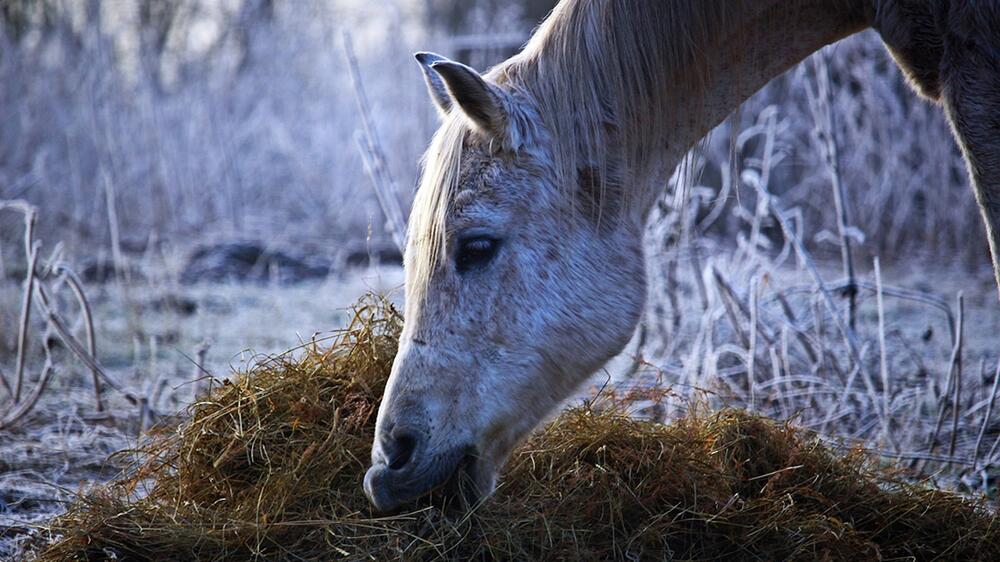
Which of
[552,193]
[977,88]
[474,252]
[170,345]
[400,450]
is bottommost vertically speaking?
[170,345]

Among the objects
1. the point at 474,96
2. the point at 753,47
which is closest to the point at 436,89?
the point at 474,96

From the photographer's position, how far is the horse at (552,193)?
6.19ft

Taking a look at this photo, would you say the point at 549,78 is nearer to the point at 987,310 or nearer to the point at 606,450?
the point at 606,450

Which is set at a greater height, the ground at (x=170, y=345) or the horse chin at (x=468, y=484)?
the horse chin at (x=468, y=484)

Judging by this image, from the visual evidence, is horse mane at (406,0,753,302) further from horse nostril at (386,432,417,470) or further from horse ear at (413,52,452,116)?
horse nostril at (386,432,417,470)

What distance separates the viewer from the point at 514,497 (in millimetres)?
2049

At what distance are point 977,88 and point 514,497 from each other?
4.67 ft

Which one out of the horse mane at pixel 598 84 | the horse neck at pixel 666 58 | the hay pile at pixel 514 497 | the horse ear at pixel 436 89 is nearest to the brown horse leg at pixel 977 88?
the horse neck at pixel 666 58

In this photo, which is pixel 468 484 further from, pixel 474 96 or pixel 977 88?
pixel 977 88

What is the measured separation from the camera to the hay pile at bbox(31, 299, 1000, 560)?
1.90 m

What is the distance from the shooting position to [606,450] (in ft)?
7.25

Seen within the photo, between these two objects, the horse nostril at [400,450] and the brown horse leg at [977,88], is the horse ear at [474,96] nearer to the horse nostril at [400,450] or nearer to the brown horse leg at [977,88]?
the horse nostril at [400,450]

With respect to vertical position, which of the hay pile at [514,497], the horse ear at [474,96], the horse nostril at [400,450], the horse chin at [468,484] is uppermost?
the horse ear at [474,96]

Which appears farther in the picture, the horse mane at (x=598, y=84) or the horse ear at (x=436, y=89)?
the horse ear at (x=436, y=89)
